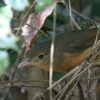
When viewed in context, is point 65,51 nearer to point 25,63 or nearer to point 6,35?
point 25,63

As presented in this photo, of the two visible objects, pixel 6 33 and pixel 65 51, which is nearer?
pixel 6 33

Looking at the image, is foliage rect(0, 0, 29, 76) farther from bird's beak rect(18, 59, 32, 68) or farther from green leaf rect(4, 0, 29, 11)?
bird's beak rect(18, 59, 32, 68)

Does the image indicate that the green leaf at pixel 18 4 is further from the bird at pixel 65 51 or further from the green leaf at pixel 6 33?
the bird at pixel 65 51

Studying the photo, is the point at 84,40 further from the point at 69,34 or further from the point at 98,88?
the point at 98,88

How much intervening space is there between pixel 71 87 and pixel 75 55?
45.7 inches

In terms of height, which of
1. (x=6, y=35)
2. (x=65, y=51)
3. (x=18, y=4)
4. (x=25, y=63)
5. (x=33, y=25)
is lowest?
(x=6, y=35)

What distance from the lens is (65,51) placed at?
3725 millimetres

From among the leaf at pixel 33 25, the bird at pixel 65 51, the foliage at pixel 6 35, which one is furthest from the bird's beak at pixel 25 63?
the foliage at pixel 6 35

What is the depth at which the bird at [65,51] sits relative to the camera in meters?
3.57

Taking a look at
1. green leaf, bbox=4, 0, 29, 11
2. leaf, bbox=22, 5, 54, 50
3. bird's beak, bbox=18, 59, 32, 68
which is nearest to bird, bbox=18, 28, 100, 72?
bird's beak, bbox=18, 59, 32, 68

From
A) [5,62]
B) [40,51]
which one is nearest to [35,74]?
[40,51]

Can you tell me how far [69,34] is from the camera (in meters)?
3.70

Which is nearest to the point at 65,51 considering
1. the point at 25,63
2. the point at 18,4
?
the point at 25,63

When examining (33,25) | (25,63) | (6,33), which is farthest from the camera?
(25,63)
